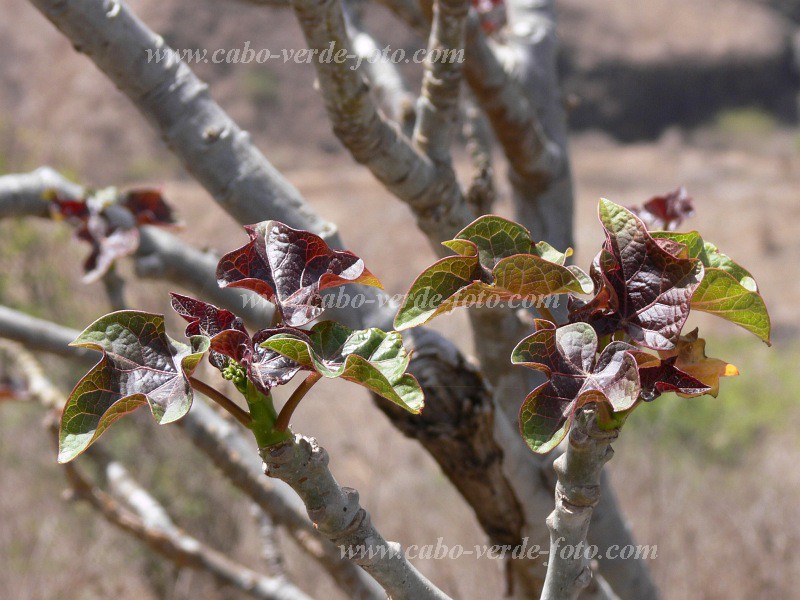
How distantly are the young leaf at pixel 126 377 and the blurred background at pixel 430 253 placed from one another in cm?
104

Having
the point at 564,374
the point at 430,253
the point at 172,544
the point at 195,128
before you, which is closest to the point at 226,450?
the point at 172,544

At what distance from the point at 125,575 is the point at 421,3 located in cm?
306

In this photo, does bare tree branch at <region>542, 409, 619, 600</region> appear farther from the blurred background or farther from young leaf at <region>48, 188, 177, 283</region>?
the blurred background

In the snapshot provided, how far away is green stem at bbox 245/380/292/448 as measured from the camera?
487 mm

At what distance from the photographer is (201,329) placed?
50 cm

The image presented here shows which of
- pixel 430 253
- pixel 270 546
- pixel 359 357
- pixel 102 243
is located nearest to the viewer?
pixel 359 357

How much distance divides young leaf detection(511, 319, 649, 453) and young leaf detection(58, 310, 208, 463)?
0.21 meters

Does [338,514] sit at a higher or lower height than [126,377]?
lower

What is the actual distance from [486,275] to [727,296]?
16 cm

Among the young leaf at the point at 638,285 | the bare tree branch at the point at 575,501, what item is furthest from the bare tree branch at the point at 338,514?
the young leaf at the point at 638,285

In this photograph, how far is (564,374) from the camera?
474mm

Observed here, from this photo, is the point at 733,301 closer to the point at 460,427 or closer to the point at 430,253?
the point at 460,427

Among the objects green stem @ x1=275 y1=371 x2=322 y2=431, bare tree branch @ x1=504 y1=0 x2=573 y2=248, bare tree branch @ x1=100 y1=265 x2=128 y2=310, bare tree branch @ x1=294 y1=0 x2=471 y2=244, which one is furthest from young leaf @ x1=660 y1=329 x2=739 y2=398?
bare tree branch @ x1=100 y1=265 x2=128 y2=310

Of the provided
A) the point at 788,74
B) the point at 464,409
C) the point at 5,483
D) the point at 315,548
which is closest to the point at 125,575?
the point at 5,483
